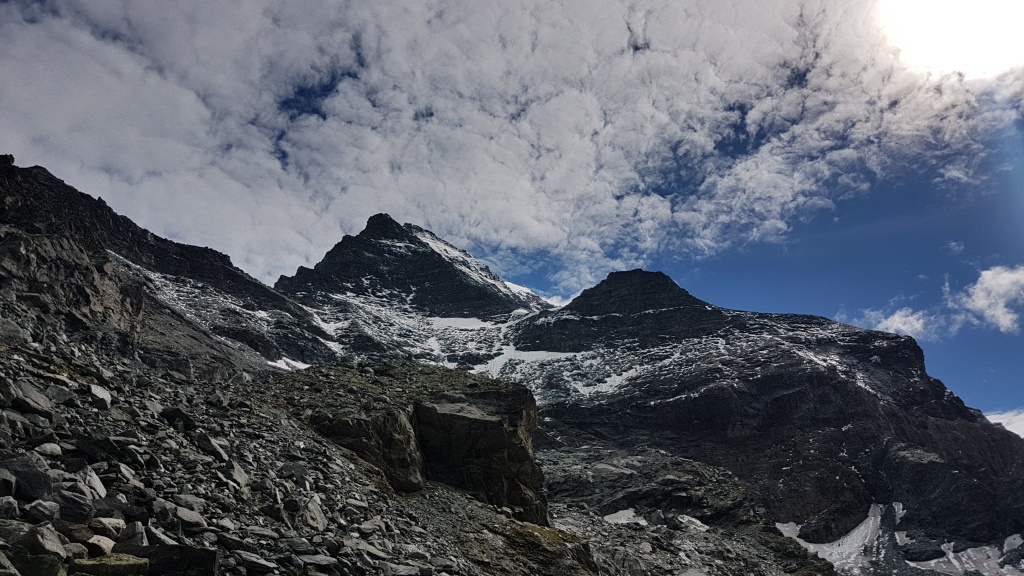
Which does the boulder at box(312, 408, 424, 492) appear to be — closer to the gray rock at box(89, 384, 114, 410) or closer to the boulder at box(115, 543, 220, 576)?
the gray rock at box(89, 384, 114, 410)

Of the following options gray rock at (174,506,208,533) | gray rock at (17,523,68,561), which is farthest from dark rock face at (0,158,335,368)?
gray rock at (17,523,68,561)

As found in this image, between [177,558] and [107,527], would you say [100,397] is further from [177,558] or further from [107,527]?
[177,558]

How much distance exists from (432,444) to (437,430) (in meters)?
0.79

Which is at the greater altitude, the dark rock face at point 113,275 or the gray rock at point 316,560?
the dark rock face at point 113,275

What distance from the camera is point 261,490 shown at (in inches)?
578

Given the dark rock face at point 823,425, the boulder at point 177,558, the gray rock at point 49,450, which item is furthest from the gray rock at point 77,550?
the dark rock face at point 823,425

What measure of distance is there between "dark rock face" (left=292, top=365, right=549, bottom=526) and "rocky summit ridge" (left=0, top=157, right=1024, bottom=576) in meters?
0.15

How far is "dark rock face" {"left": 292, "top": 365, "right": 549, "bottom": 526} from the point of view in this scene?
25312 millimetres

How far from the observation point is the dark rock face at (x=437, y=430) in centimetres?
2531

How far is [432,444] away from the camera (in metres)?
29.8

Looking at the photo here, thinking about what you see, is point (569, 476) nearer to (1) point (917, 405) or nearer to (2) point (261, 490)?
(2) point (261, 490)

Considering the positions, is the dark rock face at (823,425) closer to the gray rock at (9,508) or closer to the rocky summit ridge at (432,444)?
the rocky summit ridge at (432,444)

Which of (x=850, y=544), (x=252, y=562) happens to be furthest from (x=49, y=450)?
(x=850, y=544)

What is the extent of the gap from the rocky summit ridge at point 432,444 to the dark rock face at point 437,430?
152 mm
